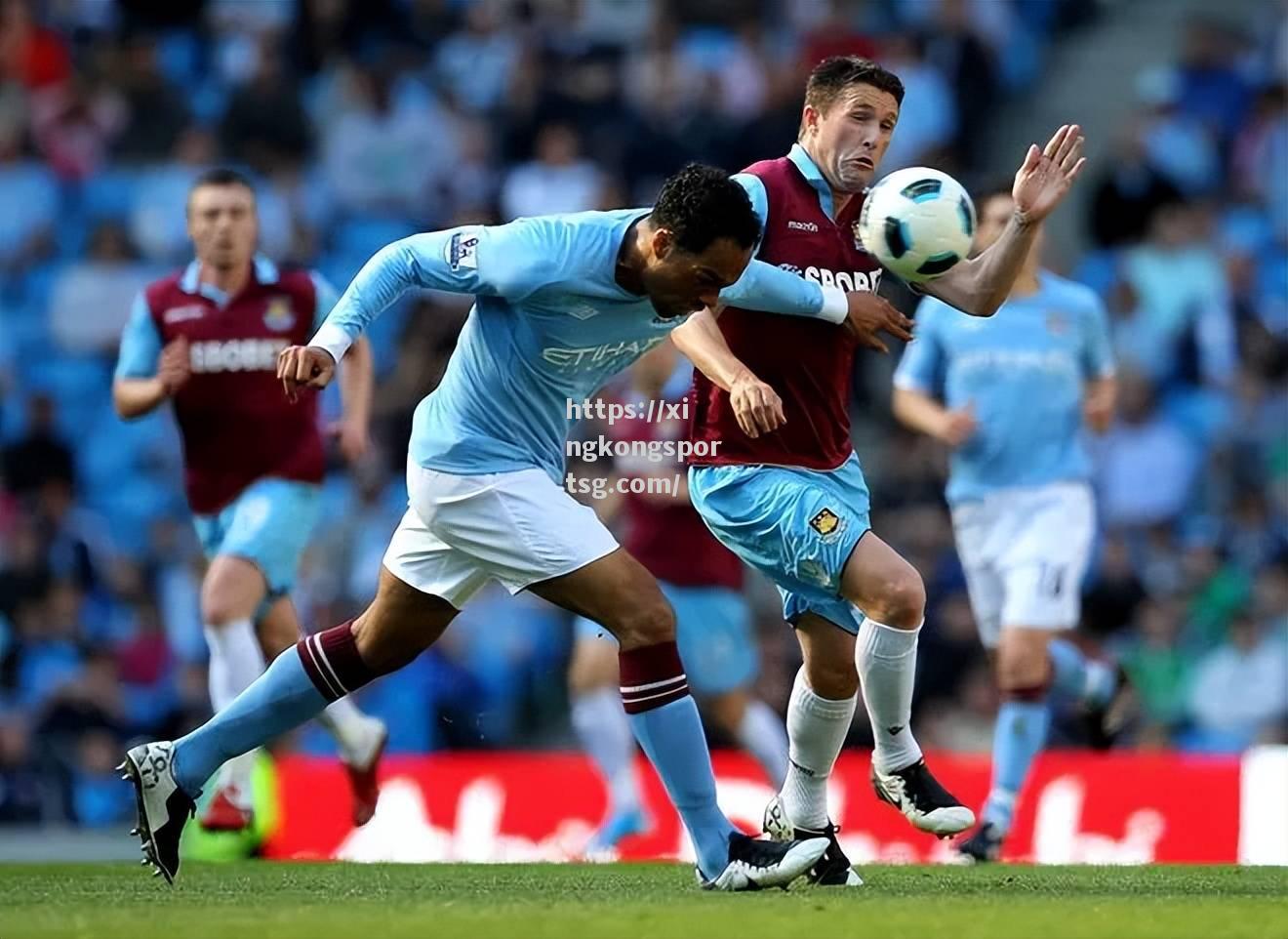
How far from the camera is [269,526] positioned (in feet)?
35.7

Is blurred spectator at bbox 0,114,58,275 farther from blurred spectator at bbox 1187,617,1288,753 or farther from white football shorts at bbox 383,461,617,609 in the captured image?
white football shorts at bbox 383,461,617,609

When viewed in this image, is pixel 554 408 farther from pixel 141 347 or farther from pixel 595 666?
pixel 595 666

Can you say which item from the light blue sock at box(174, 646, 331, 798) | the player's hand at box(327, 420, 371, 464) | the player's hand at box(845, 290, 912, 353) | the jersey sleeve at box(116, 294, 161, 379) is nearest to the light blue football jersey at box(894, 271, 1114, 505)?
the player's hand at box(327, 420, 371, 464)

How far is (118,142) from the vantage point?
66.2 feet

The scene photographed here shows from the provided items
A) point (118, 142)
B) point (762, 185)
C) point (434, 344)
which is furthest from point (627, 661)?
point (118, 142)

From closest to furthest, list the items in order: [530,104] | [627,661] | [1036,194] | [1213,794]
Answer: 1. [627,661]
2. [1036,194]
3. [1213,794]
4. [530,104]

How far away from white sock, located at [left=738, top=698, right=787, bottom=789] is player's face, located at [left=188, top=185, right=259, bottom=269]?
3.51 m

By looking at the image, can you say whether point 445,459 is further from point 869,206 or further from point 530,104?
point 530,104

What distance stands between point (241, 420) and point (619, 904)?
4164mm

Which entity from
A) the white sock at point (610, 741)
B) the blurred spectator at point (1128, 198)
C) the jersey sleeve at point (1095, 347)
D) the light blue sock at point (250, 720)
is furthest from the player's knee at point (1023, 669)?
the blurred spectator at point (1128, 198)

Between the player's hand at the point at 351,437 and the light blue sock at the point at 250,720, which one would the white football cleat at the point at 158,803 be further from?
the player's hand at the point at 351,437

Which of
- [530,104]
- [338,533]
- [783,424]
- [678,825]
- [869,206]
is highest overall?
[530,104]

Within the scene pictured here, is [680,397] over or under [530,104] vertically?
under

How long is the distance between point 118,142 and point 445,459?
1303 centimetres
